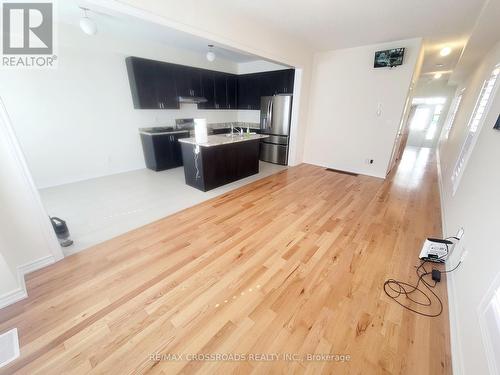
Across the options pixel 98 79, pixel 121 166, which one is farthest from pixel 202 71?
pixel 121 166

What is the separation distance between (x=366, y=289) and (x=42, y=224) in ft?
9.76

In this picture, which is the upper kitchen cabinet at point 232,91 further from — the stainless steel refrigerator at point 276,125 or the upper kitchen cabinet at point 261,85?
the stainless steel refrigerator at point 276,125

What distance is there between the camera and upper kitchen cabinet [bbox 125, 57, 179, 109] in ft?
13.4

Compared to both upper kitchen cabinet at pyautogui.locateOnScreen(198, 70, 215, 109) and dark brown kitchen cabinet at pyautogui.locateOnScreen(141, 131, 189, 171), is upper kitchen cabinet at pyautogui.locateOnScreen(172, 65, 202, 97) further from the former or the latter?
dark brown kitchen cabinet at pyautogui.locateOnScreen(141, 131, 189, 171)

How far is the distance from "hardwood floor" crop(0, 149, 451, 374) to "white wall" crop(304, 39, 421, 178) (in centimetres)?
229

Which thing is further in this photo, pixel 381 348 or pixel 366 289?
pixel 366 289

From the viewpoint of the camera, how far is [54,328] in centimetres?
136

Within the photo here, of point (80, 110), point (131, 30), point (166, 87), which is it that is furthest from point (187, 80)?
point (80, 110)

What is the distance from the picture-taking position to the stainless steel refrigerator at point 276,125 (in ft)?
16.0

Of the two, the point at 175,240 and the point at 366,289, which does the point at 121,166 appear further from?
the point at 366,289

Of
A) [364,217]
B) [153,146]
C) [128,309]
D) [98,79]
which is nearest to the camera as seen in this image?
[128,309]

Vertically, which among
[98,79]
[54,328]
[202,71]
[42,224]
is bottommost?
[54,328]

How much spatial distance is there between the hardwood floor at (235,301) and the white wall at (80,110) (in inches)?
107

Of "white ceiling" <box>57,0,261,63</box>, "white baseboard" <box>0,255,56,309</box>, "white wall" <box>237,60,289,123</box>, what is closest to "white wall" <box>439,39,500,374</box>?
"white baseboard" <box>0,255,56,309</box>
